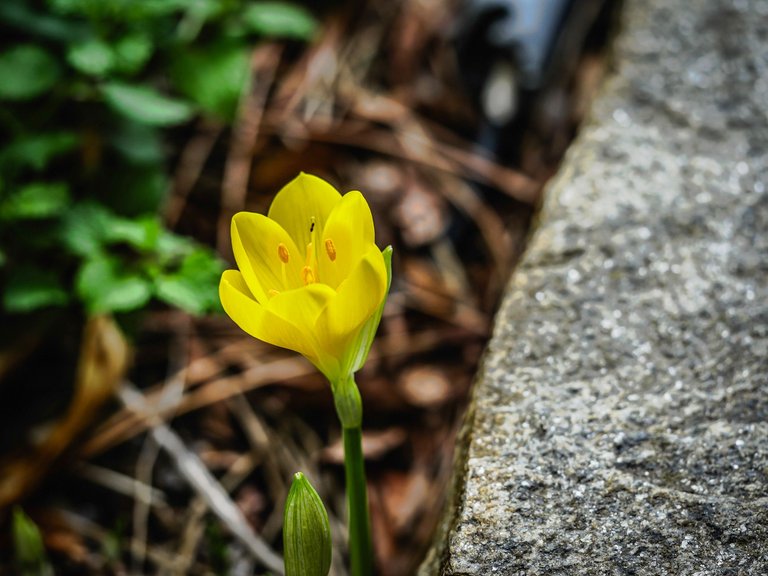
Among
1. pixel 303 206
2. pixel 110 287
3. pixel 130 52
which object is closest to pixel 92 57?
pixel 130 52

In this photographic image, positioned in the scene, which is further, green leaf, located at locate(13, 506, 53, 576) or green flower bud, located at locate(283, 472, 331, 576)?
green leaf, located at locate(13, 506, 53, 576)

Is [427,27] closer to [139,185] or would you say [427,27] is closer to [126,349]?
[139,185]

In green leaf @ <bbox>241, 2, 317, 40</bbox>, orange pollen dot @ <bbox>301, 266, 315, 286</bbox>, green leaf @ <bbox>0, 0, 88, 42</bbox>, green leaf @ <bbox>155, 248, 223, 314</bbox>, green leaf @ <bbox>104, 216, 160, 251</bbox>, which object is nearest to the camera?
orange pollen dot @ <bbox>301, 266, 315, 286</bbox>

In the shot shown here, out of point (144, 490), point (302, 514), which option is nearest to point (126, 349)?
point (144, 490)

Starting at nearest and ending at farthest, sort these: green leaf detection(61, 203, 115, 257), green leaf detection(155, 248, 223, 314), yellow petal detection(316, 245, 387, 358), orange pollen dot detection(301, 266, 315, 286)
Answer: yellow petal detection(316, 245, 387, 358) → orange pollen dot detection(301, 266, 315, 286) → green leaf detection(155, 248, 223, 314) → green leaf detection(61, 203, 115, 257)

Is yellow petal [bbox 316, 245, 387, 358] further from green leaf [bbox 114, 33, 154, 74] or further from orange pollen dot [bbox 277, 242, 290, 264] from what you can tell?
green leaf [bbox 114, 33, 154, 74]

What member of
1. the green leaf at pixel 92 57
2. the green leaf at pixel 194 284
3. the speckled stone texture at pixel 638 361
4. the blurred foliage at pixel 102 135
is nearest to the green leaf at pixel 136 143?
the blurred foliage at pixel 102 135

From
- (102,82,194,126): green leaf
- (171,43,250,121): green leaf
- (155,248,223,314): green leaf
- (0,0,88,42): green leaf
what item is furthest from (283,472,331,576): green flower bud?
(0,0,88,42): green leaf

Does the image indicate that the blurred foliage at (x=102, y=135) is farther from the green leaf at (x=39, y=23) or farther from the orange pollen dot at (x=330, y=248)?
the orange pollen dot at (x=330, y=248)
